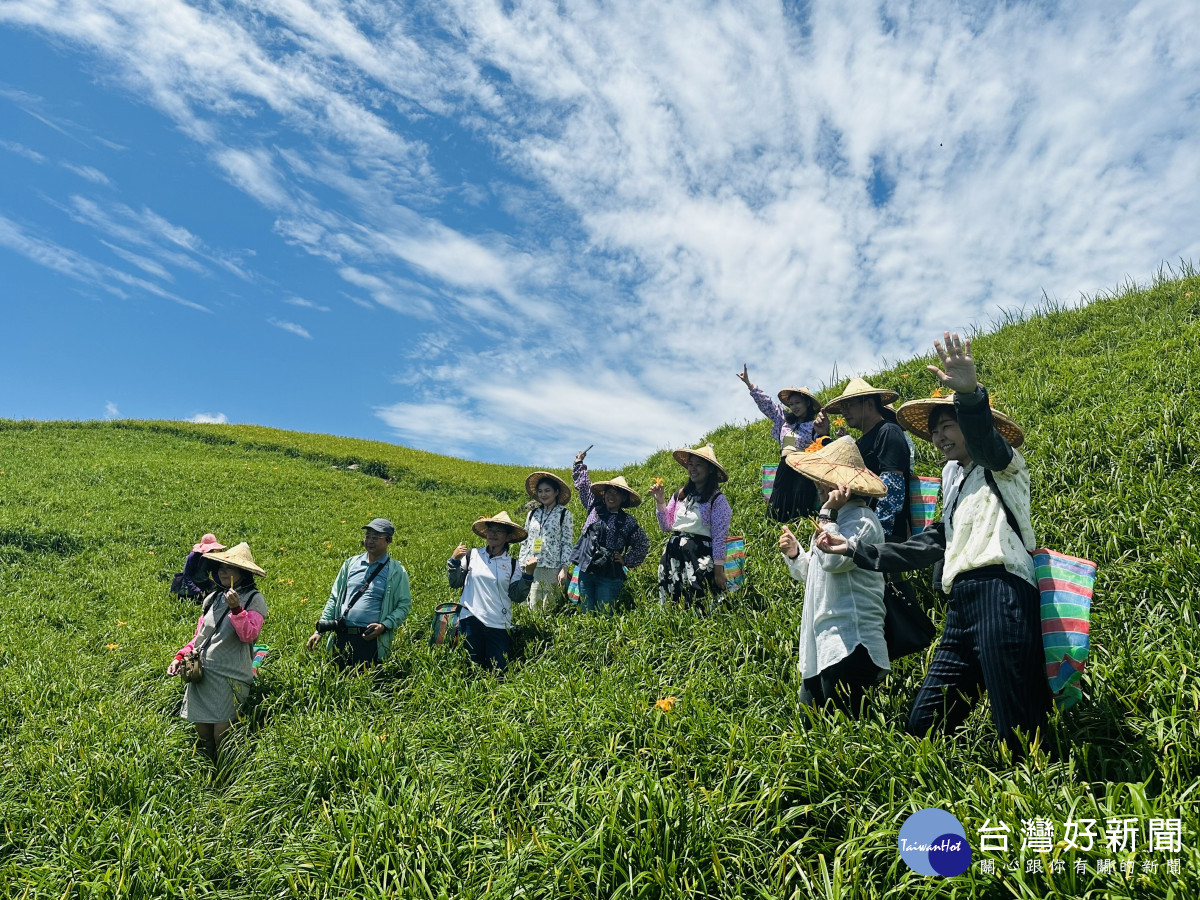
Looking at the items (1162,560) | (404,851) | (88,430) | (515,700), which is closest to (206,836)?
(404,851)

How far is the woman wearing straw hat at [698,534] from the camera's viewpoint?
19.1 ft

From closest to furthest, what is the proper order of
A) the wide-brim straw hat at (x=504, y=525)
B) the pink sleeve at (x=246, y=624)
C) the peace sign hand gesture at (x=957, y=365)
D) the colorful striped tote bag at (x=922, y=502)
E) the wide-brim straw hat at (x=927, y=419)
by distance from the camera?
the peace sign hand gesture at (x=957, y=365) → the wide-brim straw hat at (x=927, y=419) → the colorful striped tote bag at (x=922, y=502) → the pink sleeve at (x=246, y=624) → the wide-brim straw hat at (x=504, y=525)

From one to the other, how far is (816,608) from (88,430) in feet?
95.3

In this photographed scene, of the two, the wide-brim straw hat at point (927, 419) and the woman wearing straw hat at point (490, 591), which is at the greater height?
the wide-brim straw hat at point (927, 419)

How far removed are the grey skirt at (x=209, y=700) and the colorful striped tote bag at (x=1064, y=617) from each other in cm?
534

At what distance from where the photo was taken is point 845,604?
340 centimetres

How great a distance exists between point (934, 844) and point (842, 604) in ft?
3.68

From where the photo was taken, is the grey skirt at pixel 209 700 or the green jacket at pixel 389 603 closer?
the grey skirt at pixel 209 700

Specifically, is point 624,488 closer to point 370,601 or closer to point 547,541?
point 547,541

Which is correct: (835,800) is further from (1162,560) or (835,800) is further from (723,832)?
(1162,560)

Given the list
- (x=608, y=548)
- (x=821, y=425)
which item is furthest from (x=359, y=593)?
(x=821, y=425)

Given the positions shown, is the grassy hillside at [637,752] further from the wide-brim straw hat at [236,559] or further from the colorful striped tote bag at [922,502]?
the wide-brim straw hat at [236,559]

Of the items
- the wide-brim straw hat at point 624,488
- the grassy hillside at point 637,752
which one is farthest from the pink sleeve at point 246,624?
the wide-brim straw hat at point 624,488

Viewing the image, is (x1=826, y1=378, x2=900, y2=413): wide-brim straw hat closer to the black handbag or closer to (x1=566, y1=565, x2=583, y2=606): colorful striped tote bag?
the black handbag
